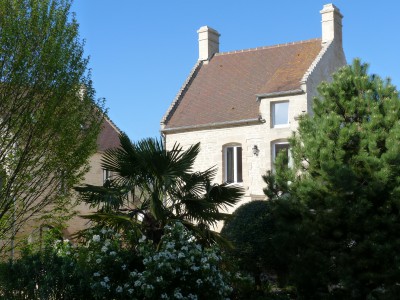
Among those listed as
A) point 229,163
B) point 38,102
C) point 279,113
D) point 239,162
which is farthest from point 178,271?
point 229,163

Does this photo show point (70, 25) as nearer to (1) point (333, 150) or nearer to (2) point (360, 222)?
(1) point (333, 150)

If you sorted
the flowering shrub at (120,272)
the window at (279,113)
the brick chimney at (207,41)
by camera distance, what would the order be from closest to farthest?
1. the flowering shrub at (120,272)
2. the window at (279,113)
3. the brick chimney at (207,41)

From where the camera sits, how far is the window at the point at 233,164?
28231 mm

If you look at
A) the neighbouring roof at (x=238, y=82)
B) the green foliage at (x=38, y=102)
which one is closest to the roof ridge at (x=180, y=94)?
Answer: the neighbouring roof at (x=238, y=82)

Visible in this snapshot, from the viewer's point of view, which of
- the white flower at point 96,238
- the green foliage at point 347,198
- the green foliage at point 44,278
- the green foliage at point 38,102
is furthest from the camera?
the green foliage at point 38,102

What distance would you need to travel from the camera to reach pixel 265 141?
27.1m

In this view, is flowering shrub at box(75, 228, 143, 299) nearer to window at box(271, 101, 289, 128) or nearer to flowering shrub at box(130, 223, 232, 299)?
flowering shrub at box(130, 223, 232, 299)

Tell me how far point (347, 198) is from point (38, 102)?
26.3 ft

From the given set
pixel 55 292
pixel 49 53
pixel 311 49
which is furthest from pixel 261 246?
Answer: pixel 311 49

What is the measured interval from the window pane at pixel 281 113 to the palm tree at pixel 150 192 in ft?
48.8

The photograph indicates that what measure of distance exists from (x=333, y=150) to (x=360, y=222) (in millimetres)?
1715

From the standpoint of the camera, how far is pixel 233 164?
1121 inches

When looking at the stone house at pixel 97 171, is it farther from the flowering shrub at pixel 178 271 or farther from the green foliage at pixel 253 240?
the flowering shrub at pixel 178 271

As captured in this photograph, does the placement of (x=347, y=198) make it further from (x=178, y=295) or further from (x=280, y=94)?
(x=280, y=94)
